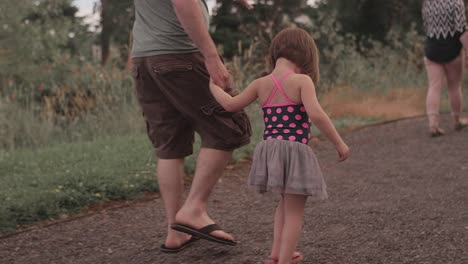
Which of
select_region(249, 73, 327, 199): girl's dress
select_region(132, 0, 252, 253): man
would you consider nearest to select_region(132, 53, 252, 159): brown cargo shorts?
select_region(132, 0, 252, 253): man

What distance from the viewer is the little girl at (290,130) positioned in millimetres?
2971

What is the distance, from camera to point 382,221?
4.25 m

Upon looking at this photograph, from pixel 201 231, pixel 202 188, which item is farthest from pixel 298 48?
pixel 201 231

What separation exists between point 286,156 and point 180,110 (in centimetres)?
75

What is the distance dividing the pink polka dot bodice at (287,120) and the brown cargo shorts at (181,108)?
20.4 inches

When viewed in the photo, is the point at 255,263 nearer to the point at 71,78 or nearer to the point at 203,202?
the point at 203,202

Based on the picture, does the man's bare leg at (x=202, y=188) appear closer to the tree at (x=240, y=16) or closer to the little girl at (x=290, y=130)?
the little girl at (x=290, y=130)

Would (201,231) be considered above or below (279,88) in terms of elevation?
below

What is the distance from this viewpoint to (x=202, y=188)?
3.62 metres

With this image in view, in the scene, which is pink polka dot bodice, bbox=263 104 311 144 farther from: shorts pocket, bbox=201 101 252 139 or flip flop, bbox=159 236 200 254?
flip flop, bbox=159 236 200 254

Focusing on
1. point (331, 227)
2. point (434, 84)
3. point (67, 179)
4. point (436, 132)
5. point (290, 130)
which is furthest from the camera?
point (436, 132)

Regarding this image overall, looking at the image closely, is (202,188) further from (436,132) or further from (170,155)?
(436,132)

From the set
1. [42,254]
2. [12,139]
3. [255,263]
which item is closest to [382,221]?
[255,263]

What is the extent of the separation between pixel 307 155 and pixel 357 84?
10137 millimetres
